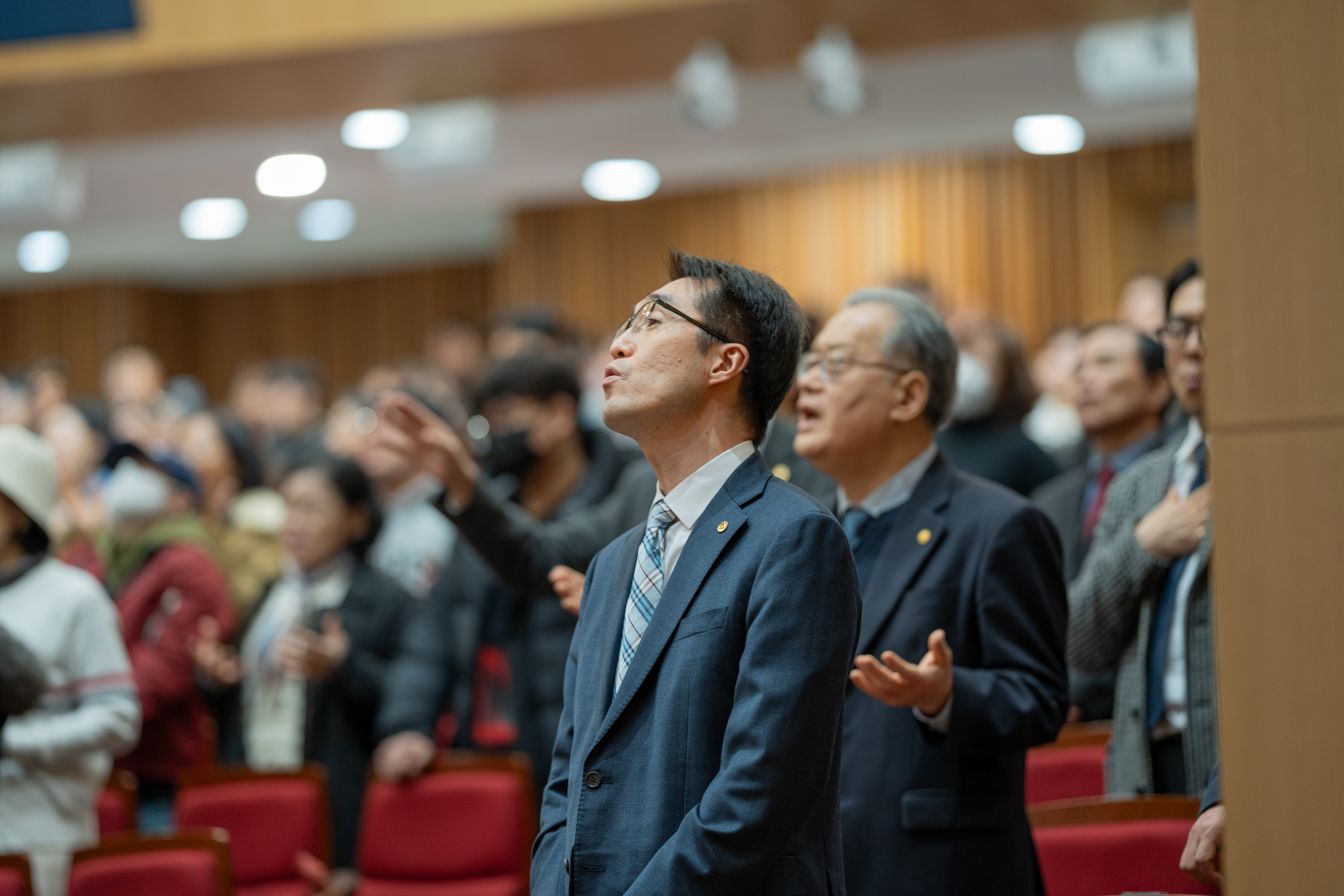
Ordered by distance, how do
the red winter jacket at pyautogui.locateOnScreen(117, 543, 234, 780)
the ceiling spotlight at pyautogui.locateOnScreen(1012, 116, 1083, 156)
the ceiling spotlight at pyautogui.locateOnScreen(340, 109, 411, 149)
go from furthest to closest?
the ceiling spotlight at pyautogui.locateOnScreen(1012, 116, 1083, 156) → the ceiling spotlight at pyautogui.locateOnScreen(340, 109, 411, 149) → the red winter jacket at pyautogui.locateOnScreen(117, 543, 234, 780)

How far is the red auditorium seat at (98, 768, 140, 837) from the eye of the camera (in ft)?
12.6

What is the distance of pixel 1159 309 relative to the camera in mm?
5816

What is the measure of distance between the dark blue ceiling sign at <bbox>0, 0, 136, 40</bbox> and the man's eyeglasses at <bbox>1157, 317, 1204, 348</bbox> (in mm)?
4780

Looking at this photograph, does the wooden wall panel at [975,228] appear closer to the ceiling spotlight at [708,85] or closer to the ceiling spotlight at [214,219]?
the ceiling spotlight at [708,85]

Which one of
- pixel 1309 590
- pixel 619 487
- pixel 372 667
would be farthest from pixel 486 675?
pixel 1309 590

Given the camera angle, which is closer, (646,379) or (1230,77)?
(1230,77)

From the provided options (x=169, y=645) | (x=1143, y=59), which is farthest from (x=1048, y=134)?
(x=169, y=645)

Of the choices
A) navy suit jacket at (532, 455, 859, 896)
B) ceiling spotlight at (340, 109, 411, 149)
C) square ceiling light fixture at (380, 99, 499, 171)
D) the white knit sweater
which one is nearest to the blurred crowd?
the white knit sweater

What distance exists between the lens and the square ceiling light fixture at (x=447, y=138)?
673cm

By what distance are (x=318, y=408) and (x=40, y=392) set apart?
4.81ft

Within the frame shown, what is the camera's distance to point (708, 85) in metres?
5.96

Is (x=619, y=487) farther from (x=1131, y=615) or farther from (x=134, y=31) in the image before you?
(x=134, y=31)

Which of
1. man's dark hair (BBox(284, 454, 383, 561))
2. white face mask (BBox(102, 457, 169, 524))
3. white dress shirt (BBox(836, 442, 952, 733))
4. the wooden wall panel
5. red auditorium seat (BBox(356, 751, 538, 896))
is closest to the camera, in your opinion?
white dress shirt (BBox(836, 442, 952, 733))

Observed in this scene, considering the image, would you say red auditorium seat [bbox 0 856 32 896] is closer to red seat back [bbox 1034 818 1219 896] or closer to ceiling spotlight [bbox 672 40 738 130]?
red seat back [bbox 1034 818 1219 896]
